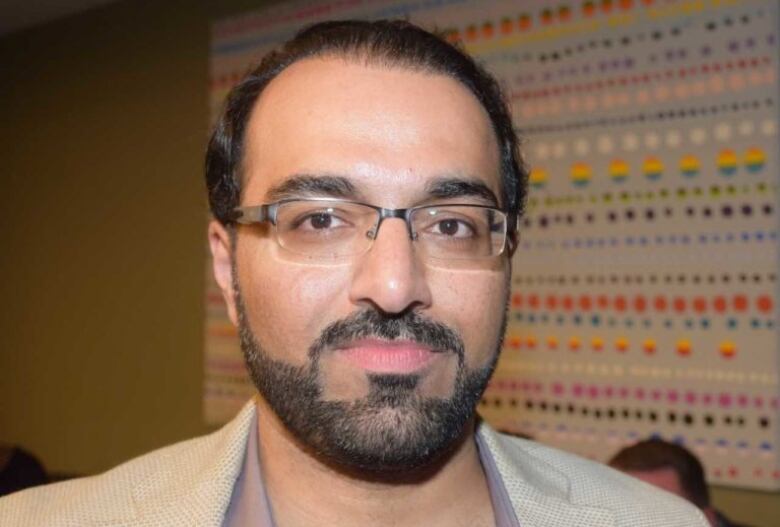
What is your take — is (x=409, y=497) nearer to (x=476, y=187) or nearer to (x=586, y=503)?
(x=586, y=503)

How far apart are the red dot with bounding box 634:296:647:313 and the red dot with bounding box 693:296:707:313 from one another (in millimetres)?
137

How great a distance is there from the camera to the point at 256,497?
3.52 feet

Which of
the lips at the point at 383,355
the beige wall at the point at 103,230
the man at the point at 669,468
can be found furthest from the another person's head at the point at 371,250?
the beige wall at the point at 103,230

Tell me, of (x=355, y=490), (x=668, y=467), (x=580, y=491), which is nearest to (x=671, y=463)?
(x=668, y=467)

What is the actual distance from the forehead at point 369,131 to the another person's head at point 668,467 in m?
1.16

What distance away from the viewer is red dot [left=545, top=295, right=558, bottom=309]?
2.38 metres

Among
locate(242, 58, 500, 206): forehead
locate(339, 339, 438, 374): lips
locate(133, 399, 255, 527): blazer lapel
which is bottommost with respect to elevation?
locate(133, 399, 255, 527): blazer lapel

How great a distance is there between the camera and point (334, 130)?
1024mm

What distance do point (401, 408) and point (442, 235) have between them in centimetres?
23

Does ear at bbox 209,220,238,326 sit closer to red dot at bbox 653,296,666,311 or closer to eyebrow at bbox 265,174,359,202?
eyebrow at bbox 265,174,359,202

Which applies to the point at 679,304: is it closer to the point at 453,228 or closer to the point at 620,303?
the point at 620,303

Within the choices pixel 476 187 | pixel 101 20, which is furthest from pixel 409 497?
pixel 101 20

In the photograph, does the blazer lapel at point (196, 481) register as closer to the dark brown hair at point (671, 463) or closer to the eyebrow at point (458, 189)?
the eyebrow at point (458, 189)

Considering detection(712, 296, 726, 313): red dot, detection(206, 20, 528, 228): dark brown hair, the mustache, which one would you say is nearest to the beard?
the mustache
